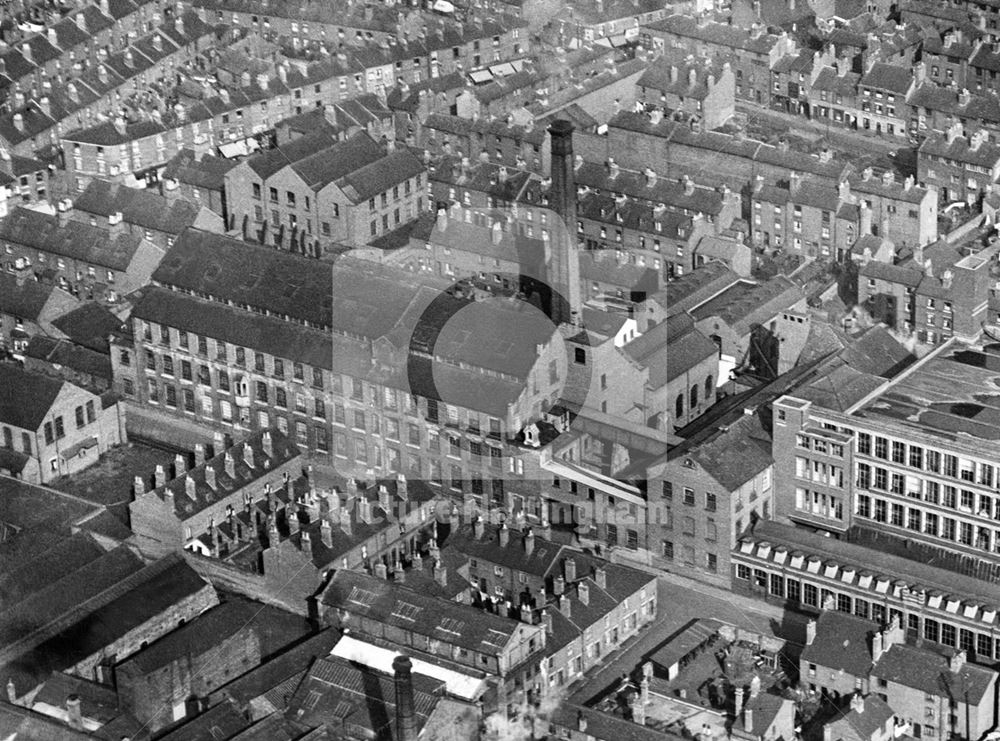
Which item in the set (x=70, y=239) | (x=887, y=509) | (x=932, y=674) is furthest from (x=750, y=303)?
(x=70, y=239)

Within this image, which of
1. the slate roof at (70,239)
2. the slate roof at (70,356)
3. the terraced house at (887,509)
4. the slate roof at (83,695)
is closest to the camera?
the slate roof at (83,695)

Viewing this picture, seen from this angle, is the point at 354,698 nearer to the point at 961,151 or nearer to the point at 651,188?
the point at 651,188

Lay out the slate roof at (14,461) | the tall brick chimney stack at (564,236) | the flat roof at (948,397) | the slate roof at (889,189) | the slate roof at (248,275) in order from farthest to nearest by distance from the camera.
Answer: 1. the slate roof at (889,189)
2. the tall brick chimney stack at (564,236)
3. the slate roof at (248,275)
4. the slate roof at (14,461)
5. the flat roof at (948,397)

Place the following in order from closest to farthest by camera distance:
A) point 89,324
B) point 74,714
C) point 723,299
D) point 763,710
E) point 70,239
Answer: point 763,710 < point 74,714 < point 723,299 < point 89,324 < point 70,239

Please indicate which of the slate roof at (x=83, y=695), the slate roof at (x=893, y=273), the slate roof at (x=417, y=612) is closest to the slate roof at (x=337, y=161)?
the slate roof at (x=893, y=273)

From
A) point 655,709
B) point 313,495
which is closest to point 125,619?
point 313,495

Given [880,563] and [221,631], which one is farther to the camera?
[880,563]


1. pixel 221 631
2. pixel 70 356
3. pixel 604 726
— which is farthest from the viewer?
pixel 70 356

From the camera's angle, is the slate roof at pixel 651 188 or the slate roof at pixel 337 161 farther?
the slate roof at pixel 337 161

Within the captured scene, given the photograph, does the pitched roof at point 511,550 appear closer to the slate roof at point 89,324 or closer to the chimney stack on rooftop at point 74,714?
the chimney stack on rooftop at point 74,714
